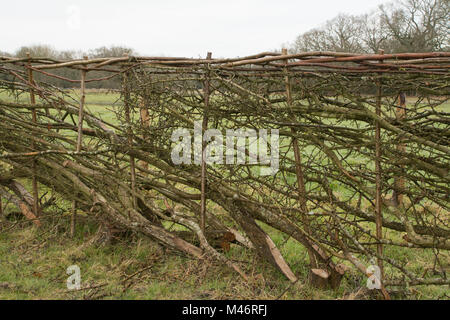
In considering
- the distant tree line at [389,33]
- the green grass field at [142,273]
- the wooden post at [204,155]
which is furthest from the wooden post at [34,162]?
the distant tree line at [389,33]

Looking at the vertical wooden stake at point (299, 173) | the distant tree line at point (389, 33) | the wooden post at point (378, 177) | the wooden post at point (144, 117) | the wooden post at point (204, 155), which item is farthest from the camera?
the distant tree line at point (389, 33)

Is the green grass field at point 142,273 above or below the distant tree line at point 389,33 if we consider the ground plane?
below

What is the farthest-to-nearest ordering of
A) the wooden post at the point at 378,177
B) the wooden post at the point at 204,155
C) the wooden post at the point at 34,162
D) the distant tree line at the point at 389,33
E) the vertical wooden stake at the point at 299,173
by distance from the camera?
the distant tree line at the point at 389,33, the wooden post at the point at 34,162, the wooden post at the point at 204,155, the vertical wooden stake at the point at 299,173, the wooden post at the point at 378,177

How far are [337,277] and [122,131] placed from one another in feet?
9.38

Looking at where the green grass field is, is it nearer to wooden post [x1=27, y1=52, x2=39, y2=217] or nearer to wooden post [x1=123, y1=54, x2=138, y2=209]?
wooden post [x1=123, y1=54, x2=138, y2=209]

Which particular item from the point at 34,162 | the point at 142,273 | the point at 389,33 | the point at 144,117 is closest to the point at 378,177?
the point at 142,273

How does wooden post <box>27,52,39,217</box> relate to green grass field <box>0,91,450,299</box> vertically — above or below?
above

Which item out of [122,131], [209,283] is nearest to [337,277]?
[209,283]

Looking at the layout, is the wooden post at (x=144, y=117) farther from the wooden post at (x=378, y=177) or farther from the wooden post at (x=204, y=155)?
the wooden post at (x=378, y=177)

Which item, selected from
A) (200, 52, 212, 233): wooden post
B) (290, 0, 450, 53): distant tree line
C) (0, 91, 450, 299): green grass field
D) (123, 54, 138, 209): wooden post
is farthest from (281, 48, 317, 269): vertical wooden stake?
(290, 0, 450, 53): distant tree line

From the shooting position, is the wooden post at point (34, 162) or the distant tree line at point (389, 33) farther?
the distant tree line at point (389, 33)

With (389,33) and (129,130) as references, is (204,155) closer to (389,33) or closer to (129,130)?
(129,130)

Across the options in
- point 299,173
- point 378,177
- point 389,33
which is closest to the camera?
point 378,177

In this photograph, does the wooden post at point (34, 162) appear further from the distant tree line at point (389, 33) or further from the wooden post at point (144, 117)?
Answer: the distant tree line at point (389, 33)
